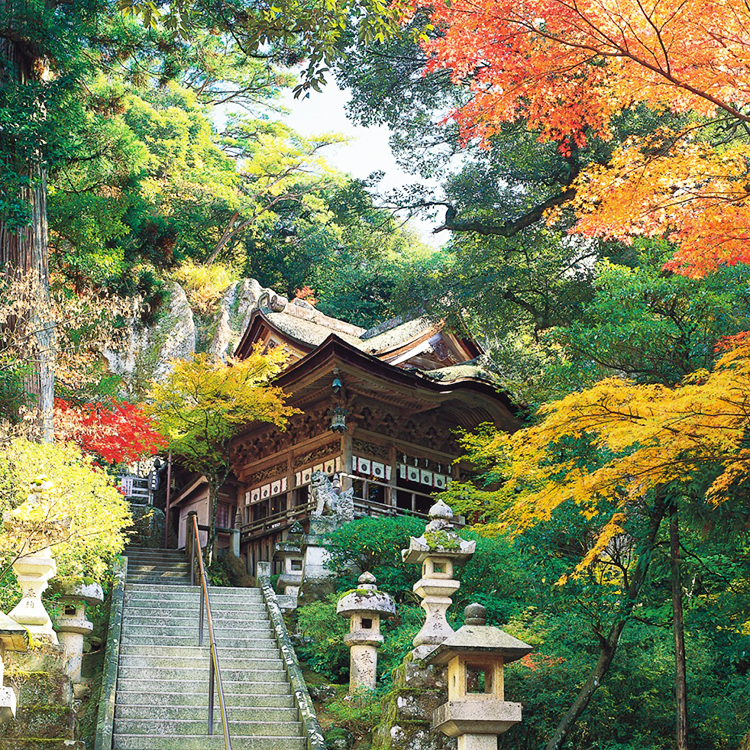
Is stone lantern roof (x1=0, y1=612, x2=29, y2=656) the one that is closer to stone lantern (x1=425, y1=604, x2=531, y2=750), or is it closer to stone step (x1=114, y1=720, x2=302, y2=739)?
stone step (x1=114, y1=720, x2=302, y2=739)

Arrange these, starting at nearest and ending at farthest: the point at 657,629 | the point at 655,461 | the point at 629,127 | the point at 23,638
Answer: the point at 23,638 < the point at 655,461 < the point at 657,629 < the point at 629,127

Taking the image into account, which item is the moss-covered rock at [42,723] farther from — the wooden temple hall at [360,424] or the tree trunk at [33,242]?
the wooden temple hall at [360,424]

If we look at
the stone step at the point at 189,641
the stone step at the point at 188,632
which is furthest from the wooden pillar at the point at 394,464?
the stone step at the point at 189,641

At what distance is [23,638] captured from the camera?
6.21 m

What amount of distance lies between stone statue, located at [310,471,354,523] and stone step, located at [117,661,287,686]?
192 inches

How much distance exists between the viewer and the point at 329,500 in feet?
51.1

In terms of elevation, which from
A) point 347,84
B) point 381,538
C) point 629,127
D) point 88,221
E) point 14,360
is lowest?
point 381,538

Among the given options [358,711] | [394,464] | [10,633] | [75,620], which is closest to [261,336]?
[394,464]

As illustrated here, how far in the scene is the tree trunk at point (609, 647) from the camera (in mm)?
7246

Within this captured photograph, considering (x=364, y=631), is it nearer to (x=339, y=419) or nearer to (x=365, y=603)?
(x=365, y=603)

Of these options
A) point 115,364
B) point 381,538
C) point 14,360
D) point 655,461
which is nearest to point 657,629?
point 655,461

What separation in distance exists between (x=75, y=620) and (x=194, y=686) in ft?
5.20

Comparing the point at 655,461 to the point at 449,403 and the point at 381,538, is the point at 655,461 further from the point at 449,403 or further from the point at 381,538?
the point at 449,403

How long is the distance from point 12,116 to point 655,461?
9.73 metres
